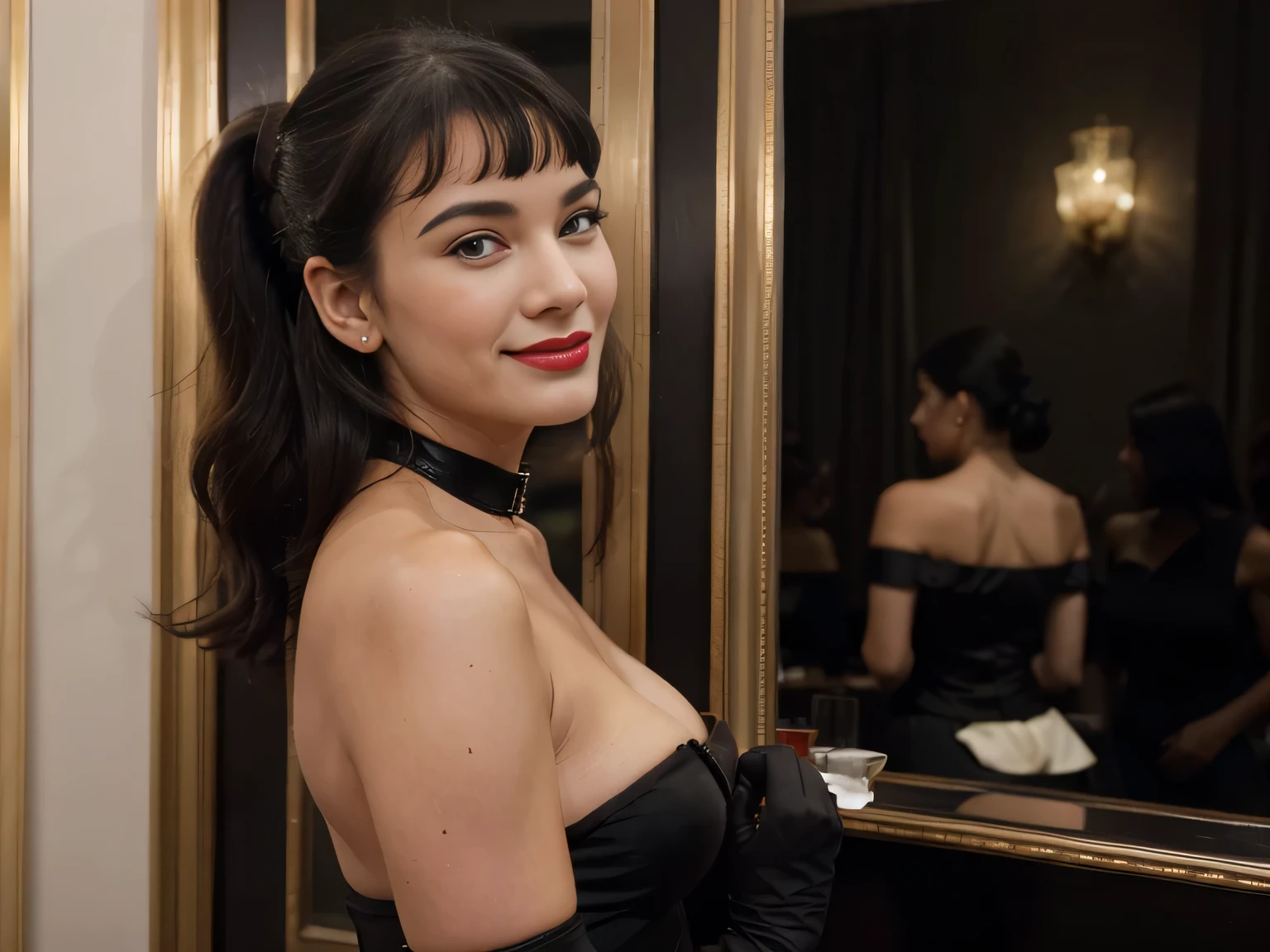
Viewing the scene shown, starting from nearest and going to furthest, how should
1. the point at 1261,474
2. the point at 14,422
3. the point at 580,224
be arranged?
the point at 580,224 → the point at 1261,474 → the point at 14,422

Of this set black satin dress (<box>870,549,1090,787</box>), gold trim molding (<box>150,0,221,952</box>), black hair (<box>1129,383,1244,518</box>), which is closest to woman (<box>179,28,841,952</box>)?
black satin dress (<box>870,549,1090,787</box>)

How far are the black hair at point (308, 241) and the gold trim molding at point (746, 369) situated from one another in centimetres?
42

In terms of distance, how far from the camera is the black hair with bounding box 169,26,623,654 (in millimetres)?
887

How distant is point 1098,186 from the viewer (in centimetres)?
125

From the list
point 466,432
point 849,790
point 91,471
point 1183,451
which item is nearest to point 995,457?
point 1183,451

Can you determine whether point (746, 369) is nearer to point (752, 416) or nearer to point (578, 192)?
point (752, 416)

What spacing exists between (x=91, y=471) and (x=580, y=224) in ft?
3.55

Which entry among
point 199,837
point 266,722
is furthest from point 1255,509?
point 199,837

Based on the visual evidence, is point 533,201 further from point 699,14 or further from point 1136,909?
point 1136,909

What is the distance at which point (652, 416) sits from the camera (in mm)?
1454

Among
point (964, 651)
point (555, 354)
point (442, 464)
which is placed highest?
point (555, 354)

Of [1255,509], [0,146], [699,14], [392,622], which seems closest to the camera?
[392,622]

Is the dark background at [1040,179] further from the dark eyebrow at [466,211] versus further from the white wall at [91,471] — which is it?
the white wall at [91,471]

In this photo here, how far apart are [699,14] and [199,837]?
1570mm
